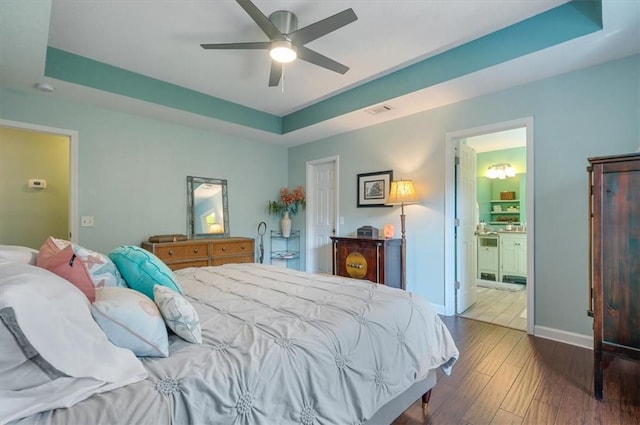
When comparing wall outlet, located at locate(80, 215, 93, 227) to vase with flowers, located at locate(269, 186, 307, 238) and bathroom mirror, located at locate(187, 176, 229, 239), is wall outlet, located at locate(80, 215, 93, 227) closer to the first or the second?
bathroom mirror, located at locate(187, 176, 229, 239)

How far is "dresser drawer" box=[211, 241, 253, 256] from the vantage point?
404 centimetres

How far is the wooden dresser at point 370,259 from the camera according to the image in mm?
3549

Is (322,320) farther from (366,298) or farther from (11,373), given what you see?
(11,373)

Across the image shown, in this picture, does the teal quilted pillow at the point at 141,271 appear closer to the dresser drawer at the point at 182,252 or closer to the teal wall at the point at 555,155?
the dresser drawer at the point at 182,252

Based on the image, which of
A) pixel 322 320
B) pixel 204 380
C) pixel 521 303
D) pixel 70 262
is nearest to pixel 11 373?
pixel 204 380

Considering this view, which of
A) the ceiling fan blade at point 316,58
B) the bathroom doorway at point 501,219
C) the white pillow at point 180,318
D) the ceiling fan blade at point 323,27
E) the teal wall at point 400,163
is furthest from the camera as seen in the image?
the bathroom doorway at point 501,219

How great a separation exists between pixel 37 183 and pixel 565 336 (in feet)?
21.0

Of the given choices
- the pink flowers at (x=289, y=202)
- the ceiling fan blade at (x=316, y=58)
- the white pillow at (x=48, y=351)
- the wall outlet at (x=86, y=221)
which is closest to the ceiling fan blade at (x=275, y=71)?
the ceiling fan blade at (x=316, y=58)

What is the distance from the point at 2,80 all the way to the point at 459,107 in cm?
460

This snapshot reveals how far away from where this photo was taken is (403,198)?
3.55 metres

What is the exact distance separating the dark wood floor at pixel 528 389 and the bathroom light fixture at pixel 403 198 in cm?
114

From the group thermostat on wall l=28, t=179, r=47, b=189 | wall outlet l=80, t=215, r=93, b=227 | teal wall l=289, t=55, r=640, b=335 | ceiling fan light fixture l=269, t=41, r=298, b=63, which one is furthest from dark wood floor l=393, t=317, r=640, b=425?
thermostat on wall l=28, t=179, r=47, b=189

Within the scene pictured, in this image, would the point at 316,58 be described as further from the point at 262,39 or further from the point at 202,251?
the point at 202,251

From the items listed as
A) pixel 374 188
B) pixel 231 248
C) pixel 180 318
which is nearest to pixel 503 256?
pixel 374 188
